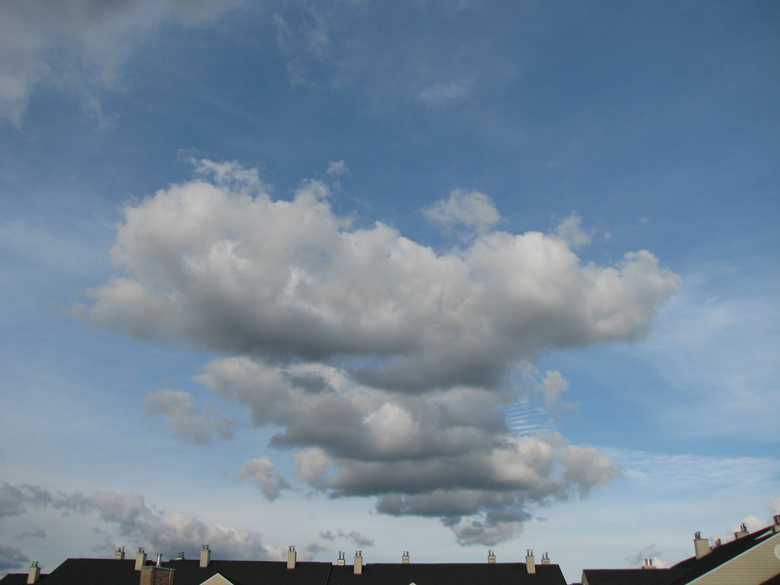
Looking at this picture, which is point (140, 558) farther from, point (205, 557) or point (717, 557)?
point (717, 557)

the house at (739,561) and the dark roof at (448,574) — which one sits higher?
the house at (739,561)

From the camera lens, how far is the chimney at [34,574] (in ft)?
204

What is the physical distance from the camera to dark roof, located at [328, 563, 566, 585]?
62531 millimetres

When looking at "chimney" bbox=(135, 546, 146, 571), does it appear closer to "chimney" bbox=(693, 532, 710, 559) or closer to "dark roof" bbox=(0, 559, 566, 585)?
"dark roof" bbox=(0, 559, 566, 585)

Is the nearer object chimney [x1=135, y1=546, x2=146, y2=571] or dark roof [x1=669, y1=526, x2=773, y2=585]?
dark roof [x1=669, y1=526, x2=773, y2=585]

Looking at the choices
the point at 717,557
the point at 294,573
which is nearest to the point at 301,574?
the point at 294,573

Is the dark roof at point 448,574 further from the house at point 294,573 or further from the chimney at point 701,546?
the chimney at point 701,546

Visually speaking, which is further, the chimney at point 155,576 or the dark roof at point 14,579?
the dark roof at point 14,579

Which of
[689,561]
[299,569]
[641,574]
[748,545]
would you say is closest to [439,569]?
[299,569]

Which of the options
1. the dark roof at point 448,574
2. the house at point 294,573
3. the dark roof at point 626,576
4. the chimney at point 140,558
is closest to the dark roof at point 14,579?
the house at point 294,573

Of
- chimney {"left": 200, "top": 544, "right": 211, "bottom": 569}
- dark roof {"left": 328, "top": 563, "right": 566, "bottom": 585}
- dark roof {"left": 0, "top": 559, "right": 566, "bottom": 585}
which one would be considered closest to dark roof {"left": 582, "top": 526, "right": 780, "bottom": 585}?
dark roof {"left": 328, "top": 563, "right": 566, "bottom": 585}

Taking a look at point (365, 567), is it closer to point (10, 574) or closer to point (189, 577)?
point (189, 577)

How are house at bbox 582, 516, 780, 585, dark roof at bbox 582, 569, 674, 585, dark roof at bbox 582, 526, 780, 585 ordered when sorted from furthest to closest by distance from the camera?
1. dark roof at bbox 582, 569, 674, 585
2. dark roof at bbox 582, 526, 780, 585
3. house at bbox 582, 516, 780, 585

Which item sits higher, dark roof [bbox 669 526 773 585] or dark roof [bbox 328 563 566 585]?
dark roof [bbox 669 526 773 585]
